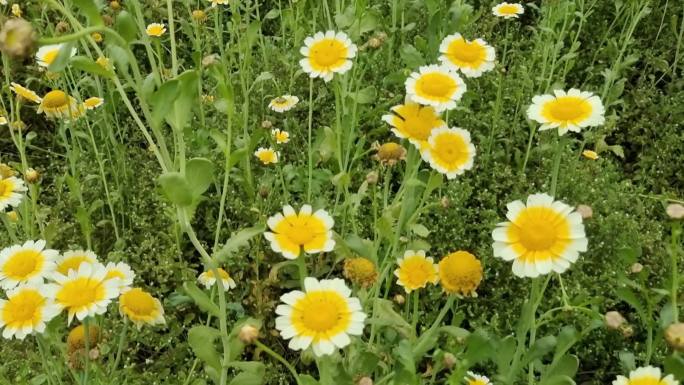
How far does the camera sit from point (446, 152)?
1415 mm

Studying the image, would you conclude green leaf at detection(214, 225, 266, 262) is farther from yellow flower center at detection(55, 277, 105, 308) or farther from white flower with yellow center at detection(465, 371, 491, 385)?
white flower with yellow center at detection(465, 371, 491, 385)

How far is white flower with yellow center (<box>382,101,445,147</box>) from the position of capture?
1405 mm

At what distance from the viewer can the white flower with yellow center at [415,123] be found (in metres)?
1.41

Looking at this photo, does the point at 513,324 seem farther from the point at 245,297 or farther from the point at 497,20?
the point at 497,20

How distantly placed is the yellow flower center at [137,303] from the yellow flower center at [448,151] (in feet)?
2.11

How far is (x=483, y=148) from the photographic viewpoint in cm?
238

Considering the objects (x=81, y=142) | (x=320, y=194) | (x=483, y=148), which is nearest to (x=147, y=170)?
(x=81, y=142)

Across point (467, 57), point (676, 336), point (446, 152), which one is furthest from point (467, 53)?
point (676, 336)

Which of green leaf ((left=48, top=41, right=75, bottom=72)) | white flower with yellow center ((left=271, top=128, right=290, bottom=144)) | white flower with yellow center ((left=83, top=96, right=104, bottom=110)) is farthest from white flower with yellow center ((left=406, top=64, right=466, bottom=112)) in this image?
white flower with yellow center ((left=83, top=96, right=104, bottom=110))

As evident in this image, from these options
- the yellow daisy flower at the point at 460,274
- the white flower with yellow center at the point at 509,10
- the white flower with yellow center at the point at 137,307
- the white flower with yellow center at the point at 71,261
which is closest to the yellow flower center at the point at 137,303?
the white flower with yellow center at the point at 137,307

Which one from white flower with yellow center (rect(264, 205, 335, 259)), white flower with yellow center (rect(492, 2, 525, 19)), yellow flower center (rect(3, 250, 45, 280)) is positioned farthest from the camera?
white flower with yellow center (rect(492, 2, 525, 19))

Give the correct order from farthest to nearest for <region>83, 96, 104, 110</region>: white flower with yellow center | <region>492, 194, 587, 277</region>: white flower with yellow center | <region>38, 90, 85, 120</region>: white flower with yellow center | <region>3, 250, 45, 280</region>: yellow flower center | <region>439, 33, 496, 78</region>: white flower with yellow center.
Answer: <region>83, 96, 104, 110</region>: white flower with yellow center < <region>38, 90, 85, 120</region>: white flower with yellow center < <region>439, 33, 496, 78</region>: white flower with yellow center < <region>3, 250, 45, 280</region>: yellow flower center < <region>492, 194, 587, 277</region>: white flower with yellow center

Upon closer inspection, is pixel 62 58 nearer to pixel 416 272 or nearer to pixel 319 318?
pixel 319 318

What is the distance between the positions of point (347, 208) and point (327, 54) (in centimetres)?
48
